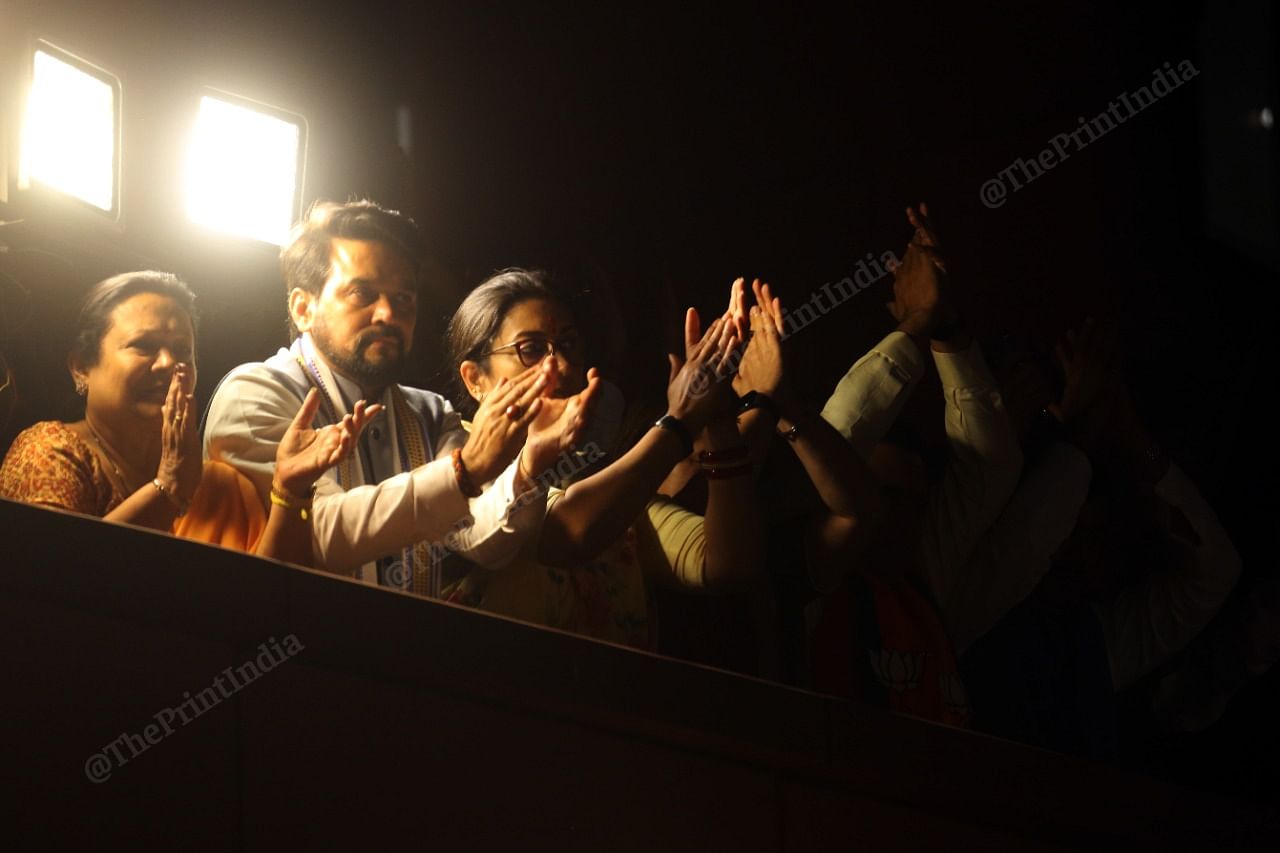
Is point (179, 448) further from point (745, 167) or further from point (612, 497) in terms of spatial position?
point (745, 167)

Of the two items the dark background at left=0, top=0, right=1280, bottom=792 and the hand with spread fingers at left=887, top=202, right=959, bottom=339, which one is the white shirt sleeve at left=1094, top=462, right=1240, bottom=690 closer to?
the dark background at left=0, top=0, right=1280, bottom=792

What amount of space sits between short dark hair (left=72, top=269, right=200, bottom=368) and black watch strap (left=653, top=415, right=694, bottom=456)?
129 centimetres

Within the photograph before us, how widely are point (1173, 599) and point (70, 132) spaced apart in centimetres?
381

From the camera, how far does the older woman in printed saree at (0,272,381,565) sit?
4.18 m

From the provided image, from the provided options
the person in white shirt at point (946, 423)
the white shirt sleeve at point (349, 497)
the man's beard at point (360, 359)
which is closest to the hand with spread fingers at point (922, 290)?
the person in white shirt at point (946, 423)

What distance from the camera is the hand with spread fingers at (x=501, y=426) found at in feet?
14.7

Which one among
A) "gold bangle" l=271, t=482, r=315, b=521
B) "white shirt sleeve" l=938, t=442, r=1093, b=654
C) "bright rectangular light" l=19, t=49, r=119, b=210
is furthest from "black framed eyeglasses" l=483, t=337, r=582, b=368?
"white shirt sleeve" l=938, t=442, r=1093, b=654

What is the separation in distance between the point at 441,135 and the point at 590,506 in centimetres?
139

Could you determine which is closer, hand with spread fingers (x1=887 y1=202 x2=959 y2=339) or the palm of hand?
the palm of hand

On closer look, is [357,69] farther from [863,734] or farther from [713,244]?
[863,734]

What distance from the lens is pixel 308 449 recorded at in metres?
4.30

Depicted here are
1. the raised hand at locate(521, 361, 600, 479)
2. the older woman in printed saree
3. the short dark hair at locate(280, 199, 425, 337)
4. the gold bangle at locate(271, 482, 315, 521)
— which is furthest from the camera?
the short dark hair at locate(280, 199, 425, 337)

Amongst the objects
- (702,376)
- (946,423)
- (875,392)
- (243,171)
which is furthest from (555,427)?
(946,423)

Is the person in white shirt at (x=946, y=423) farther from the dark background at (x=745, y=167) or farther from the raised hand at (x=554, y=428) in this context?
the raised hand at (x=554, y=428)
